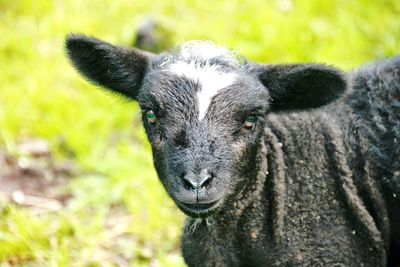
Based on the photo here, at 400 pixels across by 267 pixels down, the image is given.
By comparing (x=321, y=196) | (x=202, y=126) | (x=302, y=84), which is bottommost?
(x=321, y=196)

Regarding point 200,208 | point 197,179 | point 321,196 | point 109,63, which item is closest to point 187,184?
point 197,179

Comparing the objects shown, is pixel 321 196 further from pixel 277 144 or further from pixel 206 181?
pixel 206 181

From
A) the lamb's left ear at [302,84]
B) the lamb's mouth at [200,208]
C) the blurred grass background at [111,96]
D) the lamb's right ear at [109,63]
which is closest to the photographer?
the lamb's mouth at [200,208]

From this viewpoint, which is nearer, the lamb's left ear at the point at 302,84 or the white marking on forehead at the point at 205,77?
the white marking on forehead at the point at 205,77

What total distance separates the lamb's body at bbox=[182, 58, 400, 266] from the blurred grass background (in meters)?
0.98

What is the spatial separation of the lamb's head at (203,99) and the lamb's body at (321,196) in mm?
220

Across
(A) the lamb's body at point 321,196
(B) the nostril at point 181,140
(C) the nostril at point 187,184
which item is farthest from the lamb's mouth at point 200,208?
(A) the lamb's body at point 321,196

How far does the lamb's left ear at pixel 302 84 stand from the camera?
4.74 m

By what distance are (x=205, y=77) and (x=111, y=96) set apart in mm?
1822

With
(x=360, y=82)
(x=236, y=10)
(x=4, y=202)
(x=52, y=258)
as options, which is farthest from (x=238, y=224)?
(x=236, y=10)

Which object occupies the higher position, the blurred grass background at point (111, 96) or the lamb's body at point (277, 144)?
the blurred grass background at point (111, 96)

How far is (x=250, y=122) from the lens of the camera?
4551mm

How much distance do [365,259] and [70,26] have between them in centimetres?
661

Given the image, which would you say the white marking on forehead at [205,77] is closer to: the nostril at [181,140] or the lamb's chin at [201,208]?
the nostril at [181,140]
